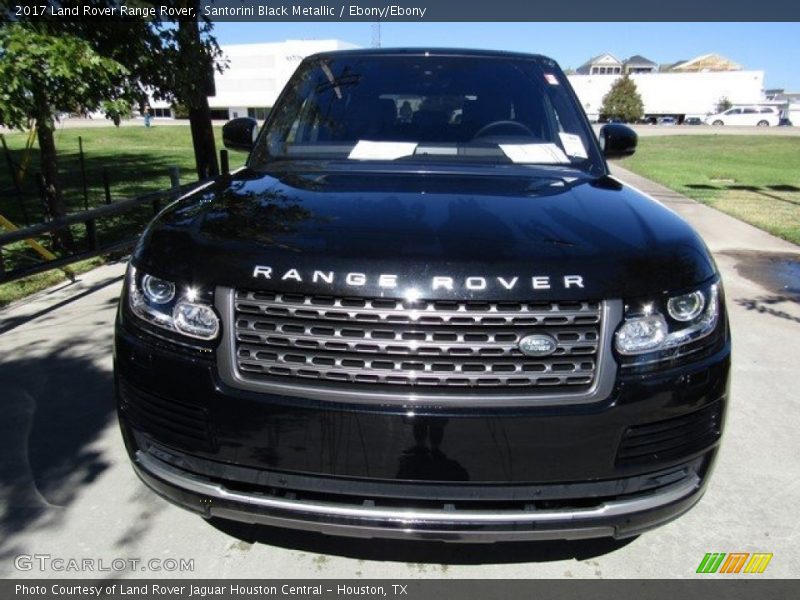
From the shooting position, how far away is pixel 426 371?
196cm

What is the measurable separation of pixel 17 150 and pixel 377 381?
25.4 metres

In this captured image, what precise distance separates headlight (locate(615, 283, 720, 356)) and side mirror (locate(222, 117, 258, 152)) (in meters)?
2.55

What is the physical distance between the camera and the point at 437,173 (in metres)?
2.86

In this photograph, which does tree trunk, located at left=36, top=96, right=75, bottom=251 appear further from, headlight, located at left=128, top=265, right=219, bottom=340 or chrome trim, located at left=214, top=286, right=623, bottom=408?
chrome trim, located at left=214, top=286, right=623, bottom=408

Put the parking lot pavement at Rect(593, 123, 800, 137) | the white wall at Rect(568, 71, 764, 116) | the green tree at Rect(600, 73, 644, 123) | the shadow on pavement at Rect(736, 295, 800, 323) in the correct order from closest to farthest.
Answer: the shadow on pavement at Rect(736, 295, 800, 323) → the parking lot pavement at Rect(593, 123, 800, 137) → the green tree at Rect(600, 73, 644, 123) → the white wall at Rect(568, 71, 764, 116)

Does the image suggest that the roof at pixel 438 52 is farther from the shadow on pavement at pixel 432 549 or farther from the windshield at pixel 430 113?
the shadow on pavement at pixel 432 549

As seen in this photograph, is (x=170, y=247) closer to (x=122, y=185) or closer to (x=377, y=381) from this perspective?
(x=377, y=381)

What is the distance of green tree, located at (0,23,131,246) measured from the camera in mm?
5020

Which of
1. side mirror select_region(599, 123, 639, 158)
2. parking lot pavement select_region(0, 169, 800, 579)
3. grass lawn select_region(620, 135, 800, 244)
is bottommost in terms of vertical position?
grass lawn select_region(620, 135, 800, 244)

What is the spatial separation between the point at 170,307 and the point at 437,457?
995mm

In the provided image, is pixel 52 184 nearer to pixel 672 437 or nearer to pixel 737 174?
pixel 672 437

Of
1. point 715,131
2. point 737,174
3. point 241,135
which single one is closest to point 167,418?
point 241,135

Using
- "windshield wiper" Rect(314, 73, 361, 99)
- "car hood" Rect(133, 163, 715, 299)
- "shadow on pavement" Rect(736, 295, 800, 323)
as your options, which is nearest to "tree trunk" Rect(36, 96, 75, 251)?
"windshield wiper" Rect(314, 73, 361, 99)

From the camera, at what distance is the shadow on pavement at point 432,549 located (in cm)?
255
